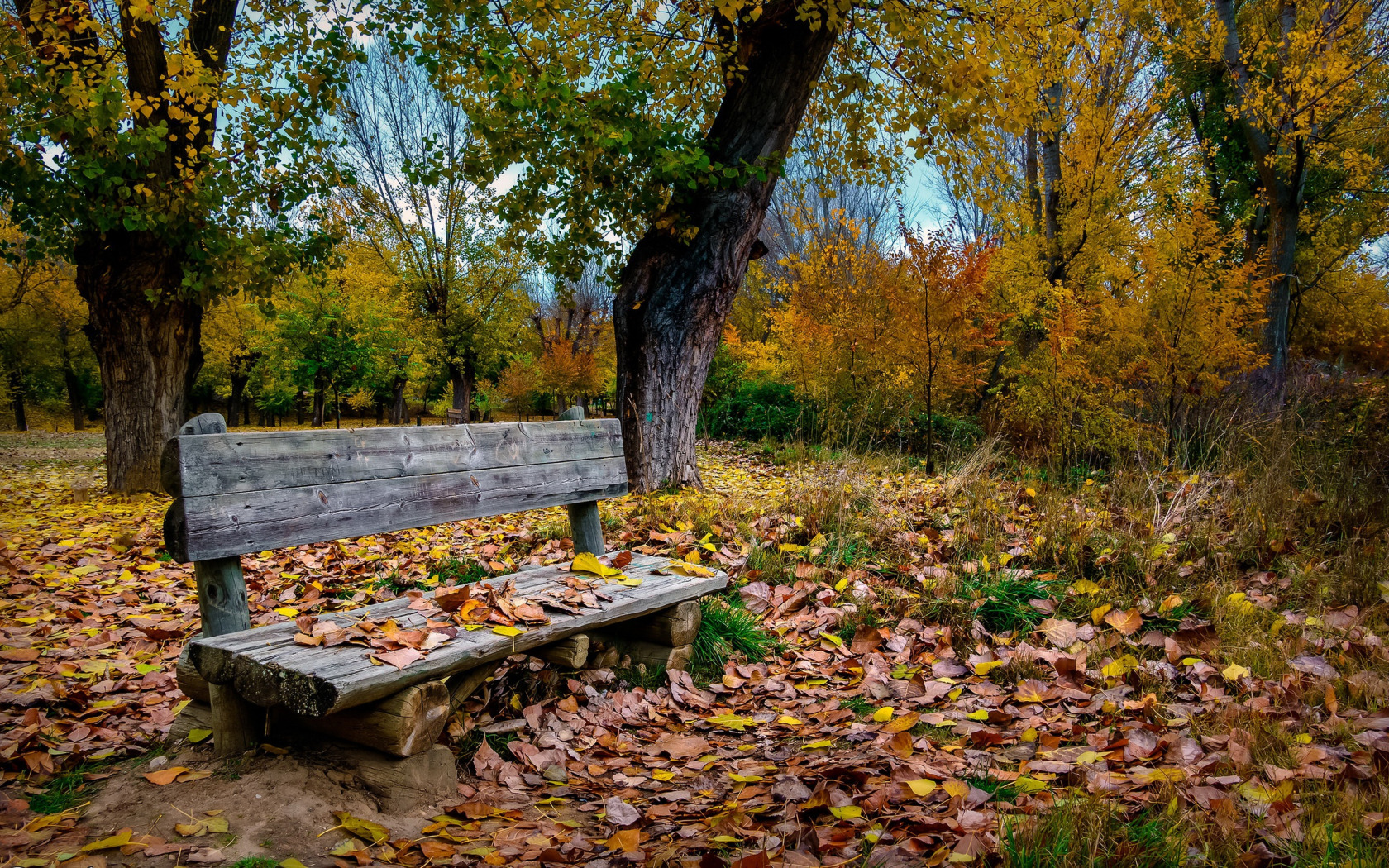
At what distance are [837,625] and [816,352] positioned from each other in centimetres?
778

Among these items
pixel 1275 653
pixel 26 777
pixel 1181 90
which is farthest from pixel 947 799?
pixel 1181 90

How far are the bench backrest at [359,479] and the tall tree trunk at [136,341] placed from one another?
597cm

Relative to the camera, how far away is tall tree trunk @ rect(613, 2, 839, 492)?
19.8 feet

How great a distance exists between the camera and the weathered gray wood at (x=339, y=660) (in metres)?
1.80

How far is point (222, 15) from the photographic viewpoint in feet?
24.8

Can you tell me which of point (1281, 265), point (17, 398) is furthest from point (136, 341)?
point (17, 398)

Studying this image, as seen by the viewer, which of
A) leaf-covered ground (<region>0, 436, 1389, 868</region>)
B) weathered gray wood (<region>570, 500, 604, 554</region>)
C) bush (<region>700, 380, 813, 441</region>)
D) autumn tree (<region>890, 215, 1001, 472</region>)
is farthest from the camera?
bush (<region>700, 380, 813, 441</region>)

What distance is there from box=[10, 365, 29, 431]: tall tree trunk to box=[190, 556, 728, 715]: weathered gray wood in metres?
31.8

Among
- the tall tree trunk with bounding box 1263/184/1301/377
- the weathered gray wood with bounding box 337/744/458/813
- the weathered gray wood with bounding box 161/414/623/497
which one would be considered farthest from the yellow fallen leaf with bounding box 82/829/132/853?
the tall tree trunk with bounding box 1263/184/1301/377

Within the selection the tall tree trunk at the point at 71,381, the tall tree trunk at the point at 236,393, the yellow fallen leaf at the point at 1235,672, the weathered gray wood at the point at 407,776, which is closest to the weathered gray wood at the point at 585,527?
the weathered gray wood at the point at 407,776

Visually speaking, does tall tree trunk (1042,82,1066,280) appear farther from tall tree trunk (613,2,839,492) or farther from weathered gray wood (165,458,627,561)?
weathered gray wood (165,458,627,561)

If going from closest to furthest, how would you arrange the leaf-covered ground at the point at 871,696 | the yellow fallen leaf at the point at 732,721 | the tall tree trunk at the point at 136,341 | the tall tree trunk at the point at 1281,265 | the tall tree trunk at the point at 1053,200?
the leaf-covered ground at the point at 871,696 < the yellow fallen leaf at the point at 732,721 < the tall tree trunk at the point at 136,341 < the tall tree trunk at the point at 1281,265 < the tall tree trunk at the point at 1053,200

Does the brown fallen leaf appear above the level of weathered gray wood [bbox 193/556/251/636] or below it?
below

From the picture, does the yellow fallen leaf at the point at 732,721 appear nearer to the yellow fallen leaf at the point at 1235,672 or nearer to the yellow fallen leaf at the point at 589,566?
the yellow fallen leaf at the point at 589,566
